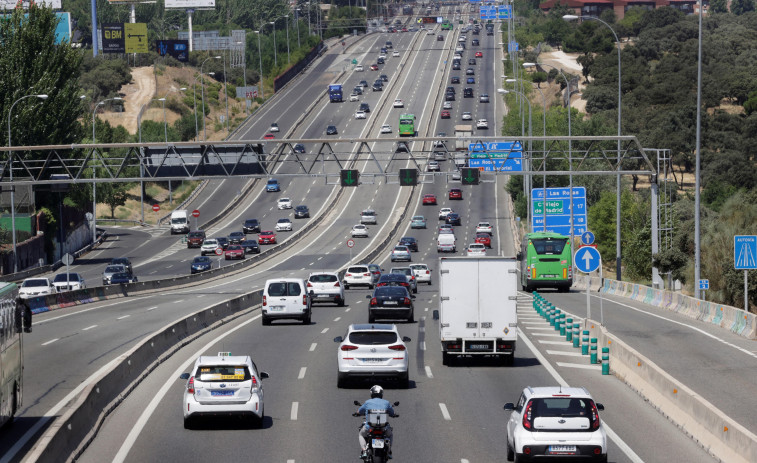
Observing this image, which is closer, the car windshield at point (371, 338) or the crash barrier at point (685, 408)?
the crash barrier at point (685, 408)

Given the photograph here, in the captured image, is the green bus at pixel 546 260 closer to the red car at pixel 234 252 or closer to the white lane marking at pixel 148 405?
the white lane marking at pixel 148 405

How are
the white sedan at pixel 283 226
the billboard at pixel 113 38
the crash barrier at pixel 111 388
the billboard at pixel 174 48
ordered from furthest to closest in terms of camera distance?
the billboard at pixel 174 48, the billboard at pixel 113 38, the white sedan at pixel 283 226, the crash barrier at pixel 111 388

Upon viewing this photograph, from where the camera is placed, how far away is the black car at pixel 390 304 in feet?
140

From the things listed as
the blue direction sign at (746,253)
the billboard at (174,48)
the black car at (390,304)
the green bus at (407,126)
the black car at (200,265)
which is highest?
the billboard at (174,48)

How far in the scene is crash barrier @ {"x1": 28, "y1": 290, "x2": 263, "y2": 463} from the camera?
671 inches

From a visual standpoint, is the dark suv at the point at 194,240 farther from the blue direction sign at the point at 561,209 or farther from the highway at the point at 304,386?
the blue direction sign at the point at 561,209

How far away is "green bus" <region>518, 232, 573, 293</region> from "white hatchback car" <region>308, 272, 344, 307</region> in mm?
12292

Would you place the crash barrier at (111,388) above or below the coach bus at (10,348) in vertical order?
below

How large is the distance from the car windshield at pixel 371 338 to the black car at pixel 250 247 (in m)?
65.1

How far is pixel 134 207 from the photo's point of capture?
124 metres

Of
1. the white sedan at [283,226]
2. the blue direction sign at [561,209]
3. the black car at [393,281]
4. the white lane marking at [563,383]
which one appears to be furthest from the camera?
the white sedan at [283,226]

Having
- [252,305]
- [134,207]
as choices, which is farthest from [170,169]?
[134,207]

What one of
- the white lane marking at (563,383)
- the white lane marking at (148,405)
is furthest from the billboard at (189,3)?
the white lane marking at (148,405)

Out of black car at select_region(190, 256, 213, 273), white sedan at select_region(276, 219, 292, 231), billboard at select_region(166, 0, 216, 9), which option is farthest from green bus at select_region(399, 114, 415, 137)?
billboard at select_region(166, 0, 216, 9)
